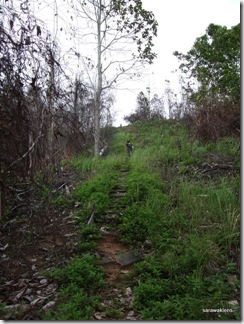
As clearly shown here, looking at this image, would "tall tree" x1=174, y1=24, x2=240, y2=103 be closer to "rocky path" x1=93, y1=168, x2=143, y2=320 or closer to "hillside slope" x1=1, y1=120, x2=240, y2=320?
"hillside slope" x1=1, y1=120, x2=240, y2=320

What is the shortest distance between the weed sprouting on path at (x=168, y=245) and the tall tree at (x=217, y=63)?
5.31 metres

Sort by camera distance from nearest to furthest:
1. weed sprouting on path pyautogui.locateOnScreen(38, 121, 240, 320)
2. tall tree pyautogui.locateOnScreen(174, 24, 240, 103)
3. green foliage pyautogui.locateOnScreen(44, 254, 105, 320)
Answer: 1. green foliage pyautogui.locateOnScreen(44, 254, 105, 320)
2. weed sprouting on path pyautogui.locateOnScreen(38, 121, 240, 320)
3. tall tree pyautogui.locateOnScreen(174, 24, 240, 103)

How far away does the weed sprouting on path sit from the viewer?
2.89m

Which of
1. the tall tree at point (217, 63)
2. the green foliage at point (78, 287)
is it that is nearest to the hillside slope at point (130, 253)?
the green foliage at point (78, 287)

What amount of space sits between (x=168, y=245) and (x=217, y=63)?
11701 millimetres

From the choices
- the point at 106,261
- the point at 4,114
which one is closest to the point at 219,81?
the point at 106,261

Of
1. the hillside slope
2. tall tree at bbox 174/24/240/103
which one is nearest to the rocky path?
the hillside slope

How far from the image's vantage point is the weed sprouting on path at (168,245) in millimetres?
2887

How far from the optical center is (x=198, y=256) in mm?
3525

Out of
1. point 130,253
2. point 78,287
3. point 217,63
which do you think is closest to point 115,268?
point 130,253

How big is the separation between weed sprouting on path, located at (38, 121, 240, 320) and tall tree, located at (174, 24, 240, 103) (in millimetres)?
5309

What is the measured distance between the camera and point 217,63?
13.4m

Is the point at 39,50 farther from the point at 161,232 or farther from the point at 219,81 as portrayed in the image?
the point at 219,81

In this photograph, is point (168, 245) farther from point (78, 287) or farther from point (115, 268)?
point (78, 287)
